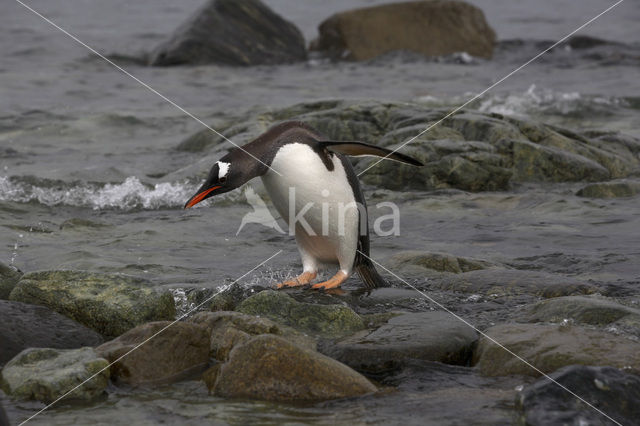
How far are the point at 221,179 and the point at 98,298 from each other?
3.02 ft

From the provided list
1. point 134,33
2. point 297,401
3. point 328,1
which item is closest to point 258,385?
point 297,401

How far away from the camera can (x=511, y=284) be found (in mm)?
5574

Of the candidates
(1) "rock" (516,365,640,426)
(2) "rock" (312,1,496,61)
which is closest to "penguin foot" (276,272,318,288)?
(1) "rock" (516,365,640,426)

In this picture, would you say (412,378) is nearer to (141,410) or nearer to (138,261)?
(141,410)

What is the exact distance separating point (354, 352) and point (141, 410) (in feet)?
3.44

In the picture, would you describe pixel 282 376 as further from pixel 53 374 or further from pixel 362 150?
pixel 362 150

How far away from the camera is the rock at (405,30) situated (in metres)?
19.4

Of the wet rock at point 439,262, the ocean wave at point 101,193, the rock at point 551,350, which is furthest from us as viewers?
the ocean wave at point 101,193

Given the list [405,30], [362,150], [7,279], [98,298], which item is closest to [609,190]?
[362,150]

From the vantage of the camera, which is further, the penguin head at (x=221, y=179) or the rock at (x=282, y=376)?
the penguin head at (x=221, y=179)

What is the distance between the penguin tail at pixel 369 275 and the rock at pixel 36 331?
5.61 ft

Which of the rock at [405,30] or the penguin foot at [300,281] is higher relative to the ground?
the rock at [405,30]

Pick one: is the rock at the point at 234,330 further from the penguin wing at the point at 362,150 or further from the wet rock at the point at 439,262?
the wet rock at the point at 439,262

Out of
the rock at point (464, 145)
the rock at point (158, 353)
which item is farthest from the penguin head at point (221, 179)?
the rock at point (464, 145)
